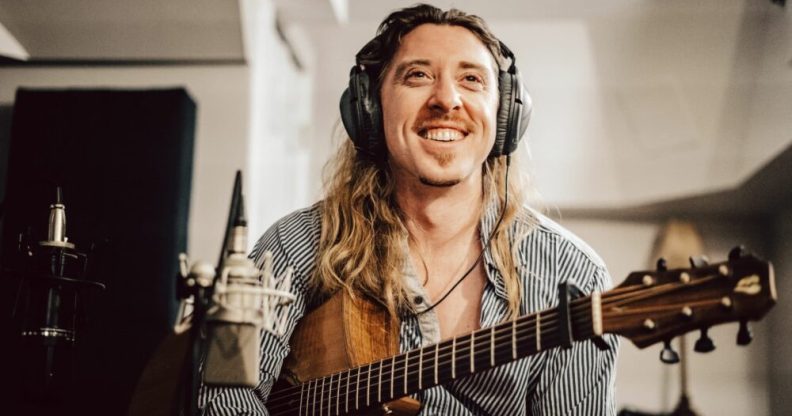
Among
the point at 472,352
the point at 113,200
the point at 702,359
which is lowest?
the point at 702,359

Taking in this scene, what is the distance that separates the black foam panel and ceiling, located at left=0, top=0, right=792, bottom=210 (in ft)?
3.19

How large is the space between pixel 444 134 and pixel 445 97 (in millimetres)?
74

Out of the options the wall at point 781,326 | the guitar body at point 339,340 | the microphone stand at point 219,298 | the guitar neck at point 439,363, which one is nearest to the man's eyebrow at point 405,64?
the guitar body at point 339,340

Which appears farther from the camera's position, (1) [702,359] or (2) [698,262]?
(1) [702,359]

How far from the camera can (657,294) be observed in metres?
1.01

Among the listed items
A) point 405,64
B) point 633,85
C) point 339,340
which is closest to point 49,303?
point 339,340

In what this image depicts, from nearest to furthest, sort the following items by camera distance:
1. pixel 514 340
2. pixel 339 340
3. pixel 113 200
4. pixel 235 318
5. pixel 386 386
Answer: pixel 235 318 → pixel 514 340 → pixel 386 386 → pixel 339 340 → pixel 113 200

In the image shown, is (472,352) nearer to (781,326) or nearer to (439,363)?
(439,363)

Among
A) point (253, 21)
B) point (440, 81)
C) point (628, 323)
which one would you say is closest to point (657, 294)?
point (628, 323)

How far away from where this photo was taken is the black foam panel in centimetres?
197

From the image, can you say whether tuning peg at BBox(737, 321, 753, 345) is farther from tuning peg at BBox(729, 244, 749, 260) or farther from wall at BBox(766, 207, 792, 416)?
wall at BBox(766, 207, 792, 416)

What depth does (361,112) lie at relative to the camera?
1.55 m

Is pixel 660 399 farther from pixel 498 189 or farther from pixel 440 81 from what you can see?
pixel 440 81

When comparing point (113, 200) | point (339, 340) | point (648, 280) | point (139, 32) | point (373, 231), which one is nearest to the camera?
point (648, 280)
